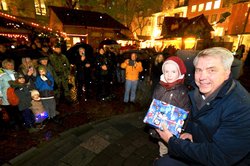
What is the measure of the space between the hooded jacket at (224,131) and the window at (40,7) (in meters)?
27.4

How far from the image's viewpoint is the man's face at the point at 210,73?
166 cm

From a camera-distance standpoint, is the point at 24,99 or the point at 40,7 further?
the point at 40,7

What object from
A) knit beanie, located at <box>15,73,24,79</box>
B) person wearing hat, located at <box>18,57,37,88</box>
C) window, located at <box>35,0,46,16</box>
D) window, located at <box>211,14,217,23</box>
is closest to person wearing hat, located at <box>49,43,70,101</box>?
person wearing hat, located at <box>18,57,37,88</box>

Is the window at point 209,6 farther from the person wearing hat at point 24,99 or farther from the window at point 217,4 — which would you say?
the person wearing hat at point 24,99

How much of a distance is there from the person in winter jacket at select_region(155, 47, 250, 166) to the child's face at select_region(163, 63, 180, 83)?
2.78 ft

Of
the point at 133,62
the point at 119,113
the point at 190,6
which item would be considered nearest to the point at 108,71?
the point at 133,62

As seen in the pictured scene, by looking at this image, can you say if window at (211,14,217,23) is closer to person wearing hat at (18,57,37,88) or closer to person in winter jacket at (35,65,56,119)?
person in winter jacket at (35,65,56,119)

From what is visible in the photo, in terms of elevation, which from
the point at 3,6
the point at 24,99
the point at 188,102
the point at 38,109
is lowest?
the point at 38,109

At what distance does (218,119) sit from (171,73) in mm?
1312

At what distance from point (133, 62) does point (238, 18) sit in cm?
3135

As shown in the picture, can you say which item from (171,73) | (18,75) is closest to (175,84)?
(171,73)

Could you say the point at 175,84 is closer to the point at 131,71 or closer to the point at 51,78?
the point at 131,71

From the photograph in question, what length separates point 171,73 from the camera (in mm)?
2797

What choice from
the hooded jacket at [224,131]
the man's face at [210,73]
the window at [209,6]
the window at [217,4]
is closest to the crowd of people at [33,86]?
the hooded jacket at [224,131]
